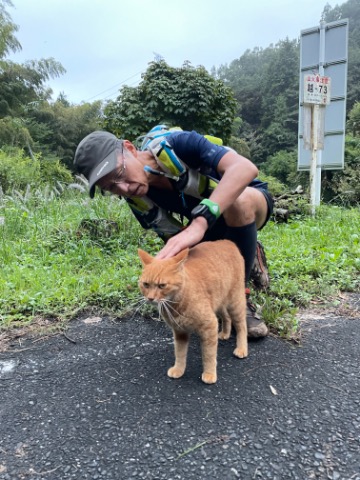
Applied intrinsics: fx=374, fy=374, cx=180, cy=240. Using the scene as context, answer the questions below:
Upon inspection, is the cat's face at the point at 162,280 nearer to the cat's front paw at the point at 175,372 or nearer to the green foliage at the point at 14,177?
the cat's front paw at the point at 175,372

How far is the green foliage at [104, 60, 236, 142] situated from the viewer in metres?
8.02

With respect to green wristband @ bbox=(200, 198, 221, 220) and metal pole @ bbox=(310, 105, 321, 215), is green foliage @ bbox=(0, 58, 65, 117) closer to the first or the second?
metal pole @ bbox=(310, 105, 321, 215)

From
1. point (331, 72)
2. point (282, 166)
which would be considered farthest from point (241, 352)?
point (282, 166)

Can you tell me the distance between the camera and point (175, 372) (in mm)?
1707

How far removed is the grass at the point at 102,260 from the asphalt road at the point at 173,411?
340 mm

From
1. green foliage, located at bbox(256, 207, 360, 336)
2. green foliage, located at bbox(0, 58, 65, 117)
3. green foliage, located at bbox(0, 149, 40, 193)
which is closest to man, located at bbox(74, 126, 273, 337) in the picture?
green foliage, located at bbox(256, 207, 360, 336)

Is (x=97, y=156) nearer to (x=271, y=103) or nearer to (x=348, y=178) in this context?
(x=348, y=178)

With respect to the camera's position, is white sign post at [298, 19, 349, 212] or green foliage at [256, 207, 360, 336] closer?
green foliage at [256, 207, 360, 336]

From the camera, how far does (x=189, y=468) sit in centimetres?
122

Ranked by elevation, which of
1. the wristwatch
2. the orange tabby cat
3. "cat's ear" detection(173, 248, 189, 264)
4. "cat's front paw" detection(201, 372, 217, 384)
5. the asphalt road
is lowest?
the asphalt road

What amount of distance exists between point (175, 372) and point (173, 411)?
24 cm

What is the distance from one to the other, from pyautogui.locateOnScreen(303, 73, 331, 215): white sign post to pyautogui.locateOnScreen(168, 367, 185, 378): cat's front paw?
172 inches

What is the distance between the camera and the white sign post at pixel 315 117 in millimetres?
5375

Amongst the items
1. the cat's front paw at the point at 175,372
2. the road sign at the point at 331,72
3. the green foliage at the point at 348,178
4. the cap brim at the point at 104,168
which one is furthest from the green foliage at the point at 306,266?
the green foliage at the point at 348,178
